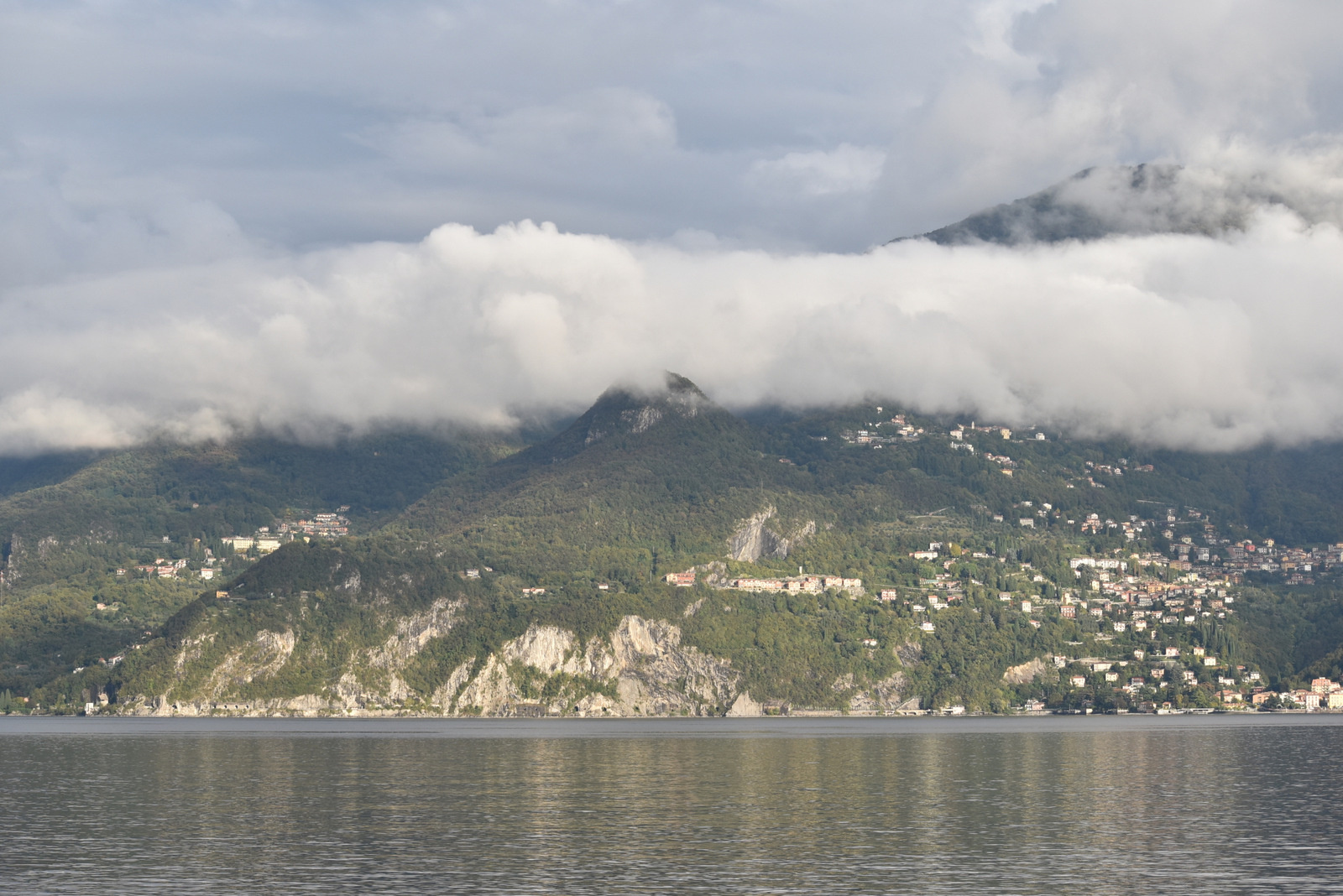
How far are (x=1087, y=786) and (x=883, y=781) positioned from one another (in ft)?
46.2

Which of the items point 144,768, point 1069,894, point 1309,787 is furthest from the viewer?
point 144,768

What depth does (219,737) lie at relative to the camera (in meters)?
175

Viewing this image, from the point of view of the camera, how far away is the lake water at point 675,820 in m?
66.1

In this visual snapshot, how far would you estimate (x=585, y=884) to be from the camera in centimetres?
6462

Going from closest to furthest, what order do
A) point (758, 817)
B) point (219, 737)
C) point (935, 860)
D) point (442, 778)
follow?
point (935, 860) → point (758, 817) → point (442, 778) → point (219, 737)

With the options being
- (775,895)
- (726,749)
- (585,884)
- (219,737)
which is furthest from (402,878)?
(219,737)

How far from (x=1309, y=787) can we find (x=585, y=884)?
62.4m

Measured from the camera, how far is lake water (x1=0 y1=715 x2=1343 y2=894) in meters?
66.1

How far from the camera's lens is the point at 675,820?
85.9 m

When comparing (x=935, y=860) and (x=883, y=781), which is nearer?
(x=935, y=860)

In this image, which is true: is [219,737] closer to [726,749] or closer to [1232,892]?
[726,749]

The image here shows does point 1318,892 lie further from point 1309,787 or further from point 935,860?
point 1309,787

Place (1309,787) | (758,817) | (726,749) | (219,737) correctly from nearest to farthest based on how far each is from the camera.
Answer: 1. (758,817)
2. (1309,787)
3. (726,749)
4. (219,737)

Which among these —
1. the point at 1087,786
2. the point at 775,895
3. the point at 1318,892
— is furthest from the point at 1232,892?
the point at 1087,786
